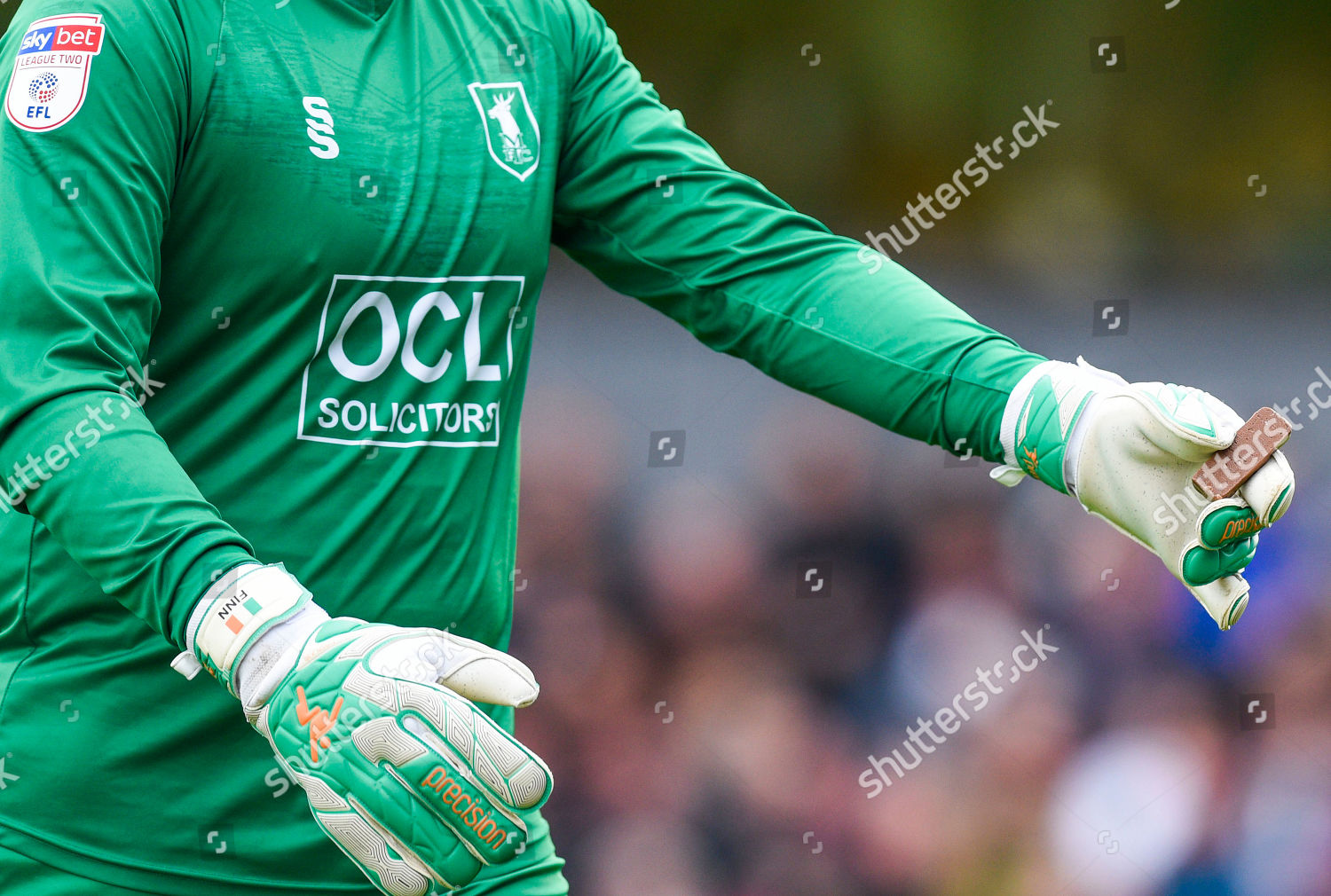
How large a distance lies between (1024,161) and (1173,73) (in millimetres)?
426

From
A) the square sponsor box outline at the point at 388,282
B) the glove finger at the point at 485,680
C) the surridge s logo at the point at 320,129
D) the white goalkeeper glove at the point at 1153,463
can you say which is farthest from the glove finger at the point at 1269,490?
the surridge s logo at the point at 320,129

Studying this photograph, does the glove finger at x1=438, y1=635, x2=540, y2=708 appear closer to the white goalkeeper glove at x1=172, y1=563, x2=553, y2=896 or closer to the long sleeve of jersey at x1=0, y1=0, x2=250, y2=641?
the white goalkeeper glove at x1=172, y1=563, x2=553, y2=896

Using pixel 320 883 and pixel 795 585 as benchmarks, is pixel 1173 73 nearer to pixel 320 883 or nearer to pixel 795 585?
pixel 795 585

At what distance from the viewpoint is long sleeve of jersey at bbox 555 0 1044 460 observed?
1386 millimetres

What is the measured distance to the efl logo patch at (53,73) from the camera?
3.81ft

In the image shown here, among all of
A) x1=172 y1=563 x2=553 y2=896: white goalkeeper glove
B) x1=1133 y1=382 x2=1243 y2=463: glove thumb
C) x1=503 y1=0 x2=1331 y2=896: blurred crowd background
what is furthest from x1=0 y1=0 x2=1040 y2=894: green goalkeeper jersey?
x1=503 y1=0 x2=1331 y2=896: blurred crowd background

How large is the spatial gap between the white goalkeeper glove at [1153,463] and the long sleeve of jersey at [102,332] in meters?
0.72

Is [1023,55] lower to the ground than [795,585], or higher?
higher

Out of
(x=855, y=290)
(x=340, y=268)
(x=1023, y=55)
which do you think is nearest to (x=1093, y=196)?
(x=1023, y=55)

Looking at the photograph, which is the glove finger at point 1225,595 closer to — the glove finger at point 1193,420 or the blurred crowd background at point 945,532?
the glove finger at point 1193,420

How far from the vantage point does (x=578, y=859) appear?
3828 mm

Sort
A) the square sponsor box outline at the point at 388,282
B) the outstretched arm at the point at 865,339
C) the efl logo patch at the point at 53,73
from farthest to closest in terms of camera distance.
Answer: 1. the square sponsor box outline at the point at 388,282
2. the outstretched arm at the point at 865,339
3. the efl logo patch at the point at 53,73

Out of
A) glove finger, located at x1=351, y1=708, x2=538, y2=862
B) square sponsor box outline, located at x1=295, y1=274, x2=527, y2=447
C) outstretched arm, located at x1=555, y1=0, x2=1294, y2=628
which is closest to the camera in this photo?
glove finger, located at x1=351, y1=708, x2=538, y2=862

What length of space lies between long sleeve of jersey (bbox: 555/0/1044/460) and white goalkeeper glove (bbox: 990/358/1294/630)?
1.6 inches
